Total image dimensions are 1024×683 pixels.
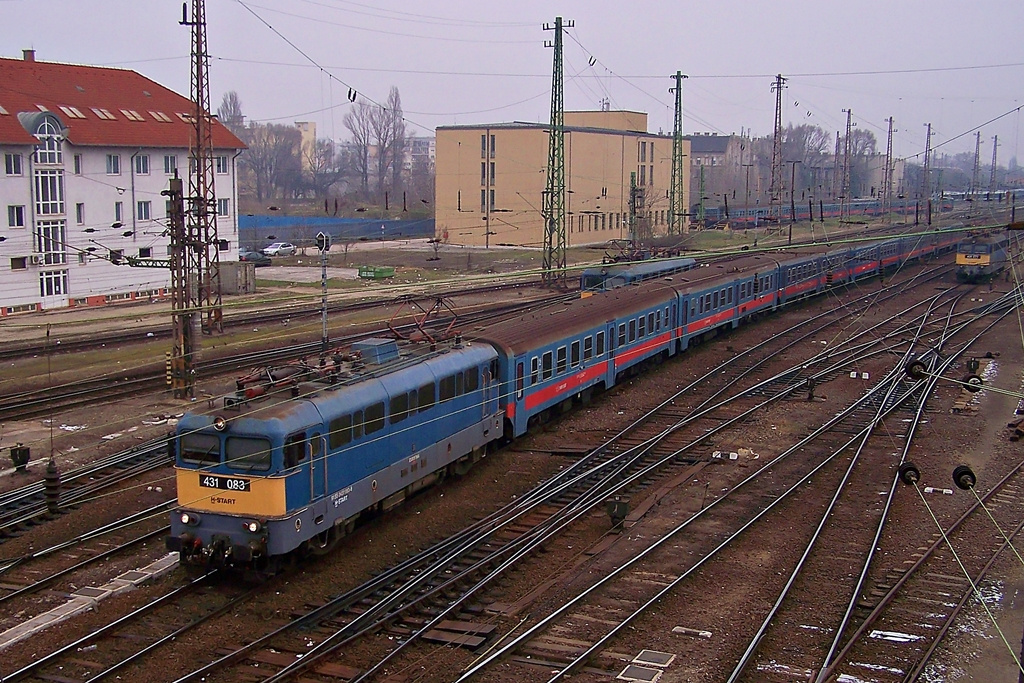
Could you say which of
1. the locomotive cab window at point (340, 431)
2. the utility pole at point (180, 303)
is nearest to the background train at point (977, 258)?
the utility pole at point (180, 303)

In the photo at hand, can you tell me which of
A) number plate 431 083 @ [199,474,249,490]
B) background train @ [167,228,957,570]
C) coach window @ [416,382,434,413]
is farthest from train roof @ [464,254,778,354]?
number plate 431 083 @ [199,474,249,490]

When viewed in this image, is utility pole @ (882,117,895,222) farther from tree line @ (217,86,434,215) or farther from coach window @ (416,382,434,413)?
coach window @ (416,382,434,413)

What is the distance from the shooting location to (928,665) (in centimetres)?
1365

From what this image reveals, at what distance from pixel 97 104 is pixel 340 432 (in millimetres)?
46307

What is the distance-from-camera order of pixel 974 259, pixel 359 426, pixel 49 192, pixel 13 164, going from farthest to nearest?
pixel 974 259 < pixel 49 192 < pixel 13 164 < pixel 359 426

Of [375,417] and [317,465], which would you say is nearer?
[317,465]

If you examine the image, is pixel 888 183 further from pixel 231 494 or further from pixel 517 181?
pixel 231 494

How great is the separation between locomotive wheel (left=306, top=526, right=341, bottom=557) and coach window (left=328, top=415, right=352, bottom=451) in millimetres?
1450

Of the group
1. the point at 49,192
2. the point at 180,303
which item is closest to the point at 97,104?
the point at 49,192

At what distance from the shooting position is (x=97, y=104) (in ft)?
182

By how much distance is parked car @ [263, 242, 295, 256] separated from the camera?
7644 cm

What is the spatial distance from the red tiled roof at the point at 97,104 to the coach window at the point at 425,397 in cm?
3564

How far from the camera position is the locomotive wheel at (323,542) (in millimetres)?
16281

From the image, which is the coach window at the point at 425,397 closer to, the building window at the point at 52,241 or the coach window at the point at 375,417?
the coach window at the point at 375,417
